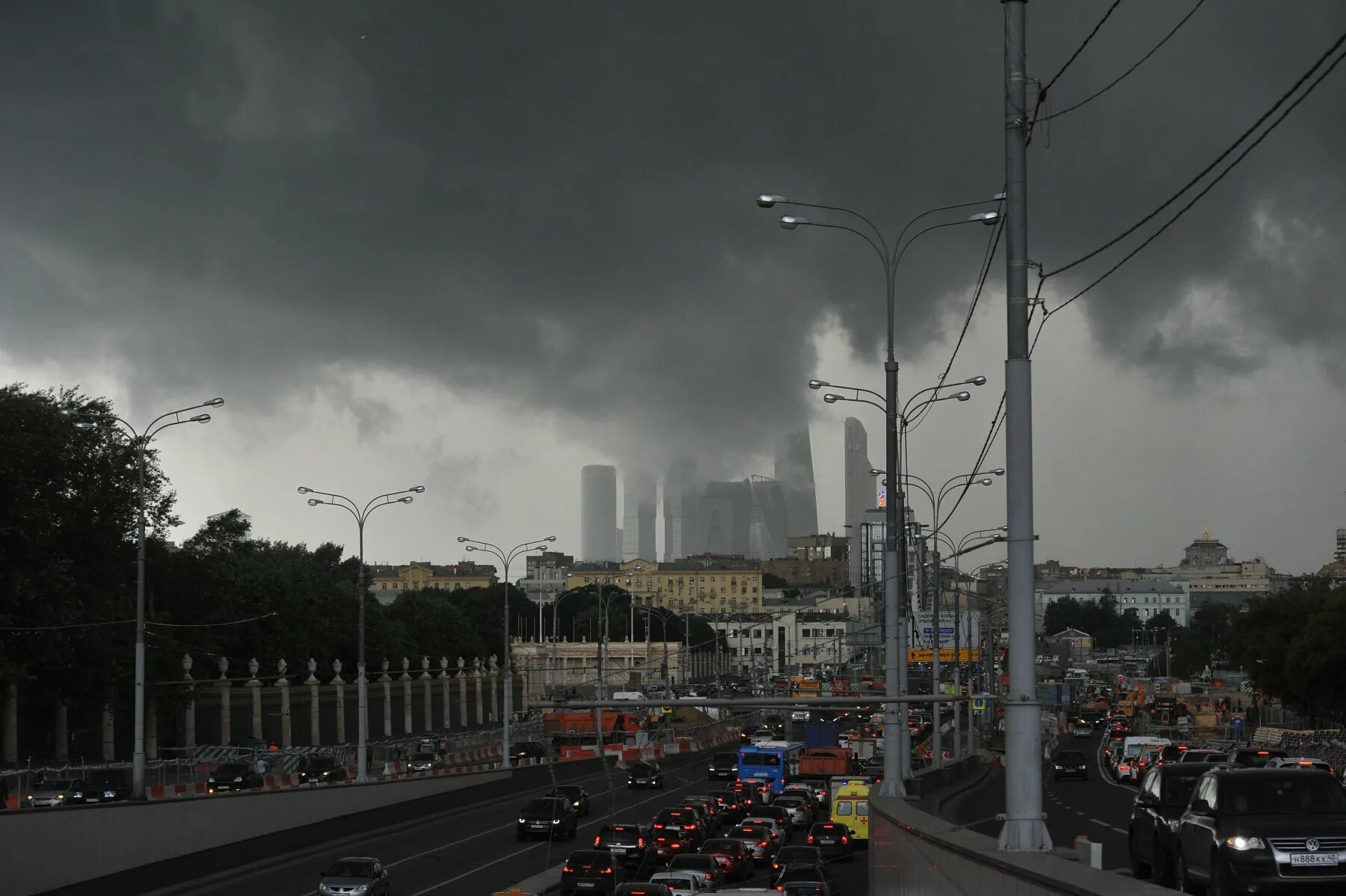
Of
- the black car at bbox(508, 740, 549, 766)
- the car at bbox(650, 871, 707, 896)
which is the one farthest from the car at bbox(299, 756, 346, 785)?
the car at bbox(650, 871, 707, 896)

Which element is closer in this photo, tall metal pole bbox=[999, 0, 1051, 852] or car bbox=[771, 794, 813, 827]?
tall metal pole bbox=[999, 0, 1051, 852]

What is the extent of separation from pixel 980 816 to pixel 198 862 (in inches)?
766

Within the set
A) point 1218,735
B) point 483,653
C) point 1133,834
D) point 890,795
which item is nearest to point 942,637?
point 1218,735

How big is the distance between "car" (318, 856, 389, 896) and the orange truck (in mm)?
48365

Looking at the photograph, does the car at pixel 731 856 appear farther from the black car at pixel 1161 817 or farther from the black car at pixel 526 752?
the black car at pixel 526 752

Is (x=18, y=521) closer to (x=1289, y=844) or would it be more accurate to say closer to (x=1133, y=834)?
(x=1133, y=834)

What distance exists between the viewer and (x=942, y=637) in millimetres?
120562

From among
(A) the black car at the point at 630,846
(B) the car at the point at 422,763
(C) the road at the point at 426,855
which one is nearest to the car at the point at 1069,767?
(C) the road at the point at 426,855

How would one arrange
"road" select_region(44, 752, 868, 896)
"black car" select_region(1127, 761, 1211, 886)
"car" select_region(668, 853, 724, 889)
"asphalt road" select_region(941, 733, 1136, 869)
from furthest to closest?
"road" select_region(44, 752, 868, 896), "car" select_region(668, 853, 724, 889), "asphalt road" select_region(941, 733, 1136, 869), "black car" select_region(1127, 761, 1211, 886)

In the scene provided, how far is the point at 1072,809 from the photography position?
1810 inches

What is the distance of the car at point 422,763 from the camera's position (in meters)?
73.6

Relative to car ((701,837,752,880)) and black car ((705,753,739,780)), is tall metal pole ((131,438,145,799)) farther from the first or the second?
black car ((705,753,739,780))

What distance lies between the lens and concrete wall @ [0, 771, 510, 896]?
30.8 m

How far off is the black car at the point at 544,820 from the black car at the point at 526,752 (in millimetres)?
33666
